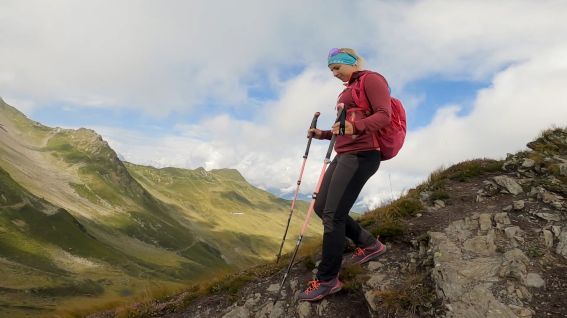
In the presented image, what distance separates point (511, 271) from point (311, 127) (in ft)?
16.3

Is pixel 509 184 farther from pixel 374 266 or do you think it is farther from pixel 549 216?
pixel 374 266

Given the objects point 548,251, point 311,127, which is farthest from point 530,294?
point 311,127

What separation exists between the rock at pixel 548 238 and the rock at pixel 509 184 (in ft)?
8.29

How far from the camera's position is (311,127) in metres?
9.45

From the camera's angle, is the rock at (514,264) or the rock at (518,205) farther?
the rock at (518,205)

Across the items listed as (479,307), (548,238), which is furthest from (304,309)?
(548,238)

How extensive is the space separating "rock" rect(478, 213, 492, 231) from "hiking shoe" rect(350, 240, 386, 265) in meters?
2.41

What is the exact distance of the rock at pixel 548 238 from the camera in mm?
8423

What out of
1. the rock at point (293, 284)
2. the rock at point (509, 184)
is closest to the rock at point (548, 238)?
the rock at point (509, 184)

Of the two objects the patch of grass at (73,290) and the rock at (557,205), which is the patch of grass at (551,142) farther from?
the patch of grass at (73,290)

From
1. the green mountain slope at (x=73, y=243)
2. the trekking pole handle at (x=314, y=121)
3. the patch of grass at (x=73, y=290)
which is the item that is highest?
the trekking pole handle at (x=314, y=121)

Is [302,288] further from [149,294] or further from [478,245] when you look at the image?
[149,294]

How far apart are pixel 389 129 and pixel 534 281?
3782 millimetres

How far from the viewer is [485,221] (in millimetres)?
9867
